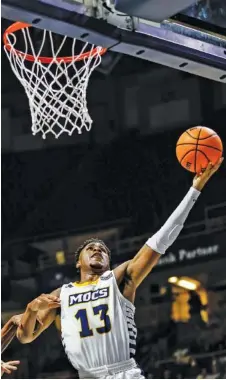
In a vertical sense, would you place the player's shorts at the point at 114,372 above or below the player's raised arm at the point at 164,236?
below

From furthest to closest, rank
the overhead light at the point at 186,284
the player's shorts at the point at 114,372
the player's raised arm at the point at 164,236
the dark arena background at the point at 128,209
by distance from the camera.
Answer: the overhead light at the point at 186,284 < the dark arena background at the point at 128,209 < the player's raised arm at the point at 164,236 < the player's shorts at the point at 114,372

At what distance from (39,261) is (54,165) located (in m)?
1.17

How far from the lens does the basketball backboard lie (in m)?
3.20

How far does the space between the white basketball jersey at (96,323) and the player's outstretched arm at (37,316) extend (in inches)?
6.7

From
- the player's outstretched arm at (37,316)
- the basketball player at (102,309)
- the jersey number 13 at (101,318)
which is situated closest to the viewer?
the basketball player at (102,309)

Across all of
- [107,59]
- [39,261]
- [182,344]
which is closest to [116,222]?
[39,261]

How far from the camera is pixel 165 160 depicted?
8227mm

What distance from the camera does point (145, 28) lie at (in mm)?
3484

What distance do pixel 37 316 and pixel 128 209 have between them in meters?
3.15

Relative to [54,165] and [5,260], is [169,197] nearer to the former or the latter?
[54,165]

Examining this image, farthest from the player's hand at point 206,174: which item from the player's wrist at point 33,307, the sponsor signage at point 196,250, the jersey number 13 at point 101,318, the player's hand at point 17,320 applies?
the sponsor signage at point 196,250

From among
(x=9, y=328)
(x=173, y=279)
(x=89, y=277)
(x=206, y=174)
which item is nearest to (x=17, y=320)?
(x=9, y=328)

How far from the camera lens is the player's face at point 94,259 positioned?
505 centimetres

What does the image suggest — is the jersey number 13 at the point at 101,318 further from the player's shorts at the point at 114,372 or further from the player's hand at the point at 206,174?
the player's hand at the point at 206,174
